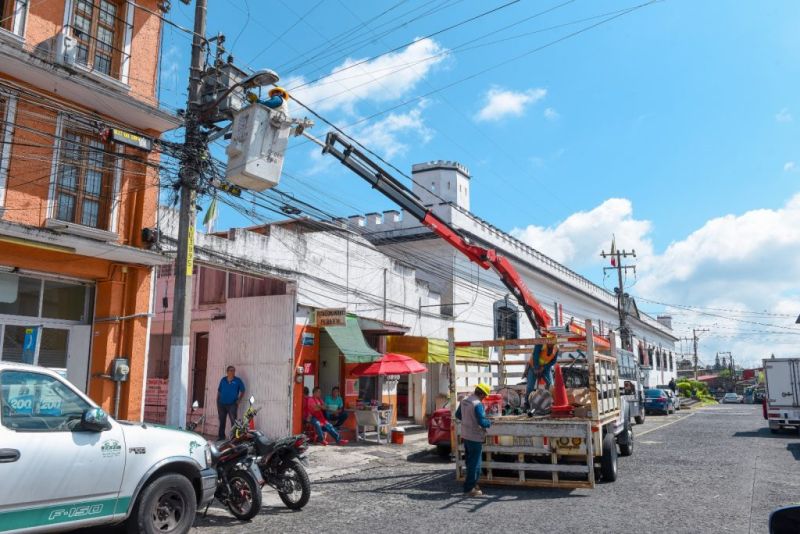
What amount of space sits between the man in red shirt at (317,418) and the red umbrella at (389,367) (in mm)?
1505

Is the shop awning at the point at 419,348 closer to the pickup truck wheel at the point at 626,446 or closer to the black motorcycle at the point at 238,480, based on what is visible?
the pickup truck wheel at the point at 626,446

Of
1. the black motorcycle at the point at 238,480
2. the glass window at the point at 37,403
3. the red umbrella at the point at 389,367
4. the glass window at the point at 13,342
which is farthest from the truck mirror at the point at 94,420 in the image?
the red umbrella at the point at 389,367

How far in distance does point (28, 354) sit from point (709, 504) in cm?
1098

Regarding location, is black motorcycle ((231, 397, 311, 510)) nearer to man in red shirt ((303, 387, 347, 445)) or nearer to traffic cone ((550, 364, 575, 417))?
traffic cone ((550, 364, 575, 417))

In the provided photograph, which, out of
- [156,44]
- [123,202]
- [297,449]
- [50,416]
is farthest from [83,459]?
[156,44]

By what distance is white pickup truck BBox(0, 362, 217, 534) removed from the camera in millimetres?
5238

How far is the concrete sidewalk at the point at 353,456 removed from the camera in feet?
39.7

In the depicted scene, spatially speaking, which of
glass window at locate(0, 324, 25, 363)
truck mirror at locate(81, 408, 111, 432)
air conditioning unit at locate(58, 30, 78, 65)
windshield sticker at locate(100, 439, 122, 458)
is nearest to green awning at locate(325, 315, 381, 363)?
glass window at locate(0, 324, 25, 363)

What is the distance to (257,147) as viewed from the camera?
951cm

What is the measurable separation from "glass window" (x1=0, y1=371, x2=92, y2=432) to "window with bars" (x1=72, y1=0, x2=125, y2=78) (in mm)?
7081

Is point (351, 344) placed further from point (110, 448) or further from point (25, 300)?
point (110, 448)

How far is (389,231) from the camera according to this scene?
25.5m

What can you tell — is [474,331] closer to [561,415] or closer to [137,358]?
[561,415]

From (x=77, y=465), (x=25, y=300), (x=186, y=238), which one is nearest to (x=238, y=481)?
(x=77, y=465)
